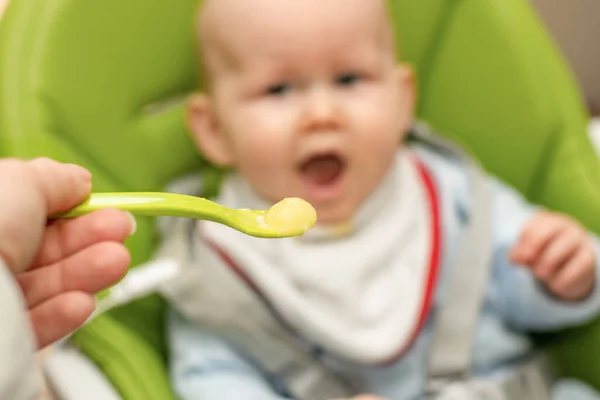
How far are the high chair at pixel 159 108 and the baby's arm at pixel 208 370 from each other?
2 centimetres

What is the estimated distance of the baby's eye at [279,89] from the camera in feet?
2.52

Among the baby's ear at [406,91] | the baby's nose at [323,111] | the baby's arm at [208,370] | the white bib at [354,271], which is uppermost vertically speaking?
the baby's nose at [323,111]

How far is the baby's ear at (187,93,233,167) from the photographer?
82 centimetres

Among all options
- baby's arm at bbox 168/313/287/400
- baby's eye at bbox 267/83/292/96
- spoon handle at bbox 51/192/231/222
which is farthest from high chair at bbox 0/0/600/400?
spoon handle at bbox 51/192/231/222

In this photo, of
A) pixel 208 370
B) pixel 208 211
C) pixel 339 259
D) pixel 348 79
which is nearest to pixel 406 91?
pixel 348 79

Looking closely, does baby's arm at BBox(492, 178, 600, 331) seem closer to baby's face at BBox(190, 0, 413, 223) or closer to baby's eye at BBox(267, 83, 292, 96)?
baby's face at BBox(190, 0, 413, 223)

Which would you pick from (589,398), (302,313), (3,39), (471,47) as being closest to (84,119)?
(3,39)

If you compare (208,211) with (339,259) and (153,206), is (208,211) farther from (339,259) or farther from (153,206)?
(339,259)

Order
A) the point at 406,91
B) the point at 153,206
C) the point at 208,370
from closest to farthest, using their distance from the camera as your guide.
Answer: the point at 153,206, the point at 208,370, the point at 406,91

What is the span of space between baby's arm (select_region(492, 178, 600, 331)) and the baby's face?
0.51ft

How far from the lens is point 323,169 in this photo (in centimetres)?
78

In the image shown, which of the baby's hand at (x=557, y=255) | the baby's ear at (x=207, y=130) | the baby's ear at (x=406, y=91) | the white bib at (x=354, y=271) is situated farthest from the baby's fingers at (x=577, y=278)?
the baby's ear at (x=207, y=130)

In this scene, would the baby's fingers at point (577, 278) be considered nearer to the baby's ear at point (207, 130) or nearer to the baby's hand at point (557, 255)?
the baby's hand at point (557, 255)

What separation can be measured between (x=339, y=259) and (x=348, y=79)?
7.3 inches
